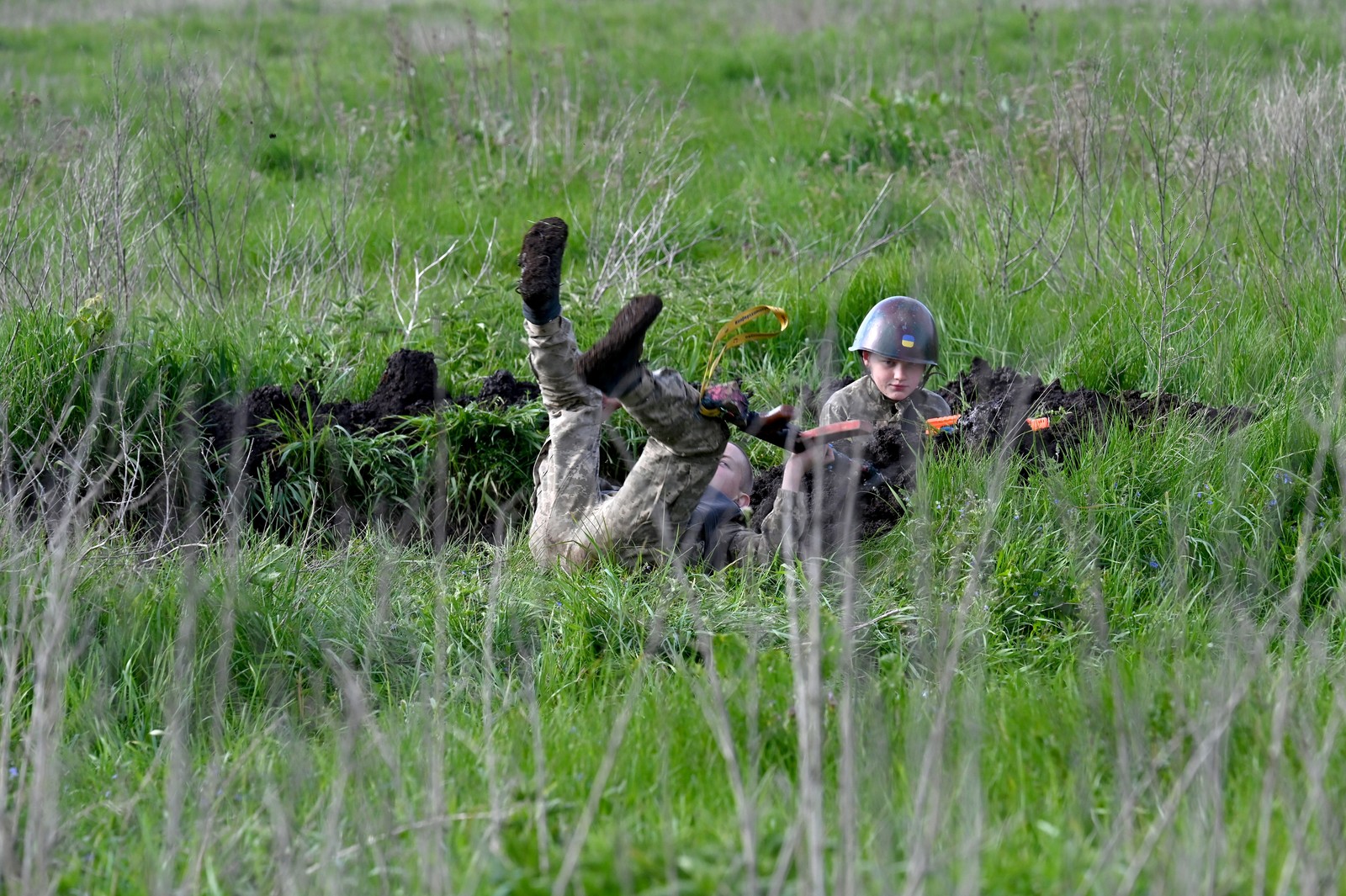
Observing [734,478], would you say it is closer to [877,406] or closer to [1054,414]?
[877,406]

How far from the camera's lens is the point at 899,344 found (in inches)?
214

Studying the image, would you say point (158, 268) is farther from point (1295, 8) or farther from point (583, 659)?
point (1295, 8)

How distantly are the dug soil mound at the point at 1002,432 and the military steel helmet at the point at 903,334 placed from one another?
0.29 meters

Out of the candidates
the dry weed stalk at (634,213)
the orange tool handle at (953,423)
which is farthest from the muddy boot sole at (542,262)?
the dry weed stalk at (634,213)

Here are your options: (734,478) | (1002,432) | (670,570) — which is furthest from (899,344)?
(670,570)

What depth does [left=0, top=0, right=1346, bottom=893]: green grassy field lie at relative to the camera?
256 cm

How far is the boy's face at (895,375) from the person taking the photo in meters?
5.44

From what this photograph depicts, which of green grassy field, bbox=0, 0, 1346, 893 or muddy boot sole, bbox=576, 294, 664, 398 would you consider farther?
muddy boot sole, bbox=576, 294, 664, 398

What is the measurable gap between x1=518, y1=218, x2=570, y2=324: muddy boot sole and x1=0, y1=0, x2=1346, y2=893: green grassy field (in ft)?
3.03

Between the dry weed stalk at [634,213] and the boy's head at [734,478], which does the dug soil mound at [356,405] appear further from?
the dry weed stalk at [634,213]

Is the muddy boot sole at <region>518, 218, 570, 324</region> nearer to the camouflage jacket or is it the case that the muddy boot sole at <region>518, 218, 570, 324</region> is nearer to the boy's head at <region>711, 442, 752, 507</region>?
the boy's head at <region>711, 442, 752, 507</region>

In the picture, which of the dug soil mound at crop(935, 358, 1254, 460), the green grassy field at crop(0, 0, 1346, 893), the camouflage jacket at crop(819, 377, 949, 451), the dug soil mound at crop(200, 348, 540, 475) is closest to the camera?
the green grassy field at crop(0, 0, 1346, 893)

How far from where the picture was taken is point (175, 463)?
16.5 ft

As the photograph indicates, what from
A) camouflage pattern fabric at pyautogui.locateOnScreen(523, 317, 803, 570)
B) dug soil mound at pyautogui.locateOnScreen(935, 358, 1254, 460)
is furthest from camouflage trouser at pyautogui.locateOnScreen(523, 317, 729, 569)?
dug soil mound at pyautogui.locateOnScreen(935, 358, 1254, 460)
